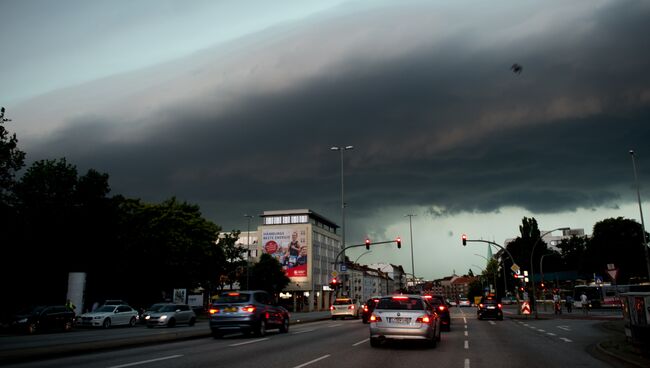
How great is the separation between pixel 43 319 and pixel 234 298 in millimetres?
16315

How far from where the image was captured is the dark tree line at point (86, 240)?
147 ft

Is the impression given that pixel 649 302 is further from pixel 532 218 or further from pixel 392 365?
pixel 532 218

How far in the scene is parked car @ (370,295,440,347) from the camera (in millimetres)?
14211

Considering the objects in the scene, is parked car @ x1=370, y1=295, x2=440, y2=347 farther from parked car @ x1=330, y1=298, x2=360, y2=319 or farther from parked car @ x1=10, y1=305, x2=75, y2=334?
parked car @ x1=330, y1=298, x2=360, y2=319

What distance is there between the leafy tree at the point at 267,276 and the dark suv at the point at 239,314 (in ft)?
202

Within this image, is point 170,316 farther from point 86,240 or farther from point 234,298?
point 86,240

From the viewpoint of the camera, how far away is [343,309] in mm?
41062

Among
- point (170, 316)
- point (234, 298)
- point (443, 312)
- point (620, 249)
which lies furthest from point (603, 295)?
point (234, 298)

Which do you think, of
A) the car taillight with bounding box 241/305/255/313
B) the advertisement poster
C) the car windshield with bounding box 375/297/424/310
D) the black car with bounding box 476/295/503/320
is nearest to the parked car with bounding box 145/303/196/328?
the car taillight with bounding box 241/305/255/313

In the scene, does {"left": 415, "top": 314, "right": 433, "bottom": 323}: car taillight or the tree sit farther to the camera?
the tree

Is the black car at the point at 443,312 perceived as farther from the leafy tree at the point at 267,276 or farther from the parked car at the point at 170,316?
the leafy tree at the point at 267,276

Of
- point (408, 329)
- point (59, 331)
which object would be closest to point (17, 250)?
point (59, 331)

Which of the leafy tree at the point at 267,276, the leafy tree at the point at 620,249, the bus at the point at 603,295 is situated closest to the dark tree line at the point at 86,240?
the leafy tree at the point at 267,276

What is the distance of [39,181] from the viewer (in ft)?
165
